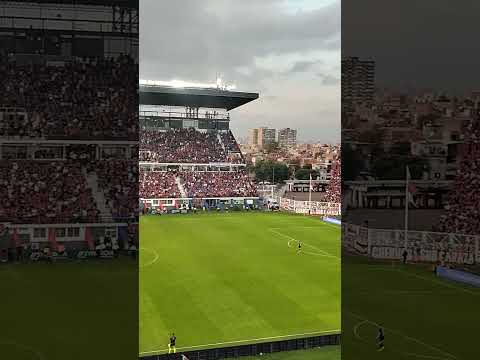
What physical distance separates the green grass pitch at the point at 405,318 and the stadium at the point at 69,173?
1.99 meters

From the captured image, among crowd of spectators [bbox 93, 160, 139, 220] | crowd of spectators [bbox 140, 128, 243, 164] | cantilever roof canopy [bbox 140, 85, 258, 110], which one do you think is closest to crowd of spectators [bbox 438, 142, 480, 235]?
crowd of spectators [bbox 93, 160, 139, 220]

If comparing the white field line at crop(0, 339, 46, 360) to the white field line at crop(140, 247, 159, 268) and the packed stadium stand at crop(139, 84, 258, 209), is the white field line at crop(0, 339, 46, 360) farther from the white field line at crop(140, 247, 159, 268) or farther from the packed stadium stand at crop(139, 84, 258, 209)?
the packed stadium stand at crop(139, 84, 258, 209)

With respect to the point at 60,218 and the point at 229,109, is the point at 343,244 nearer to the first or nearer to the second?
the point at 60,218

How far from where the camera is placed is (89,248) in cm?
572

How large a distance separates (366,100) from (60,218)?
3.42 meters

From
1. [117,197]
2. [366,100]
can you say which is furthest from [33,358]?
[366,100]

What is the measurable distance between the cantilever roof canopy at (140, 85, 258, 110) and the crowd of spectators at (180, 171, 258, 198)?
339 centimetres

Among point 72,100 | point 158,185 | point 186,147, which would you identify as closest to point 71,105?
point 72,100

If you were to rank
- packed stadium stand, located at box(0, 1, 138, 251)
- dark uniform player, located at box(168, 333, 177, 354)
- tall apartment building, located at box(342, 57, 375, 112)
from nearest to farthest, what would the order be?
tall apartment building, located at box(342, 57, 375, 112), packed stadium stand, located at box(0, 1, 138, 251), dark uniform player, located at box(168, 333, 177, 354)

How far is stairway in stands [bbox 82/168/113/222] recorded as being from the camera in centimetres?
544

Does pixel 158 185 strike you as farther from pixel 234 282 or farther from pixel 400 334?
pixel 400 334

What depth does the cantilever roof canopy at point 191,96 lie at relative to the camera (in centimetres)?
2288

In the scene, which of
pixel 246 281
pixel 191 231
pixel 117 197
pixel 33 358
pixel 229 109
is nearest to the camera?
pixel 33 358

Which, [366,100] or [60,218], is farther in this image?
[60,218]
